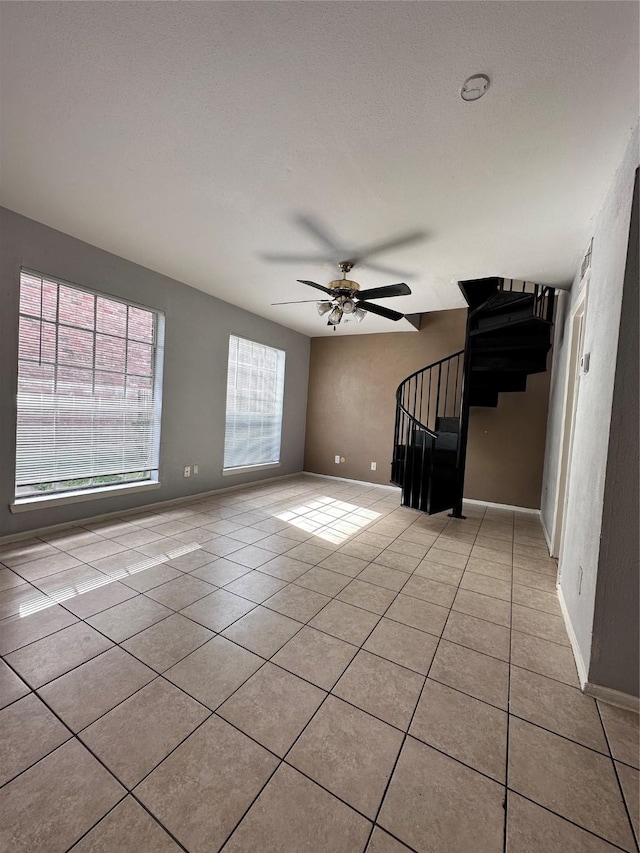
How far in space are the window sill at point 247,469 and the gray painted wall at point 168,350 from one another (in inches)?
3.4

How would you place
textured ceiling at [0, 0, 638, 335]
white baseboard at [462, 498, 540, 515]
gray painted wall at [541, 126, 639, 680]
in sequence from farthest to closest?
white baseboard at [462, 498, 540, 515], gray painted wall at [541, 126, 639, 680], textured ceiling at [0, 0, 638, 335]

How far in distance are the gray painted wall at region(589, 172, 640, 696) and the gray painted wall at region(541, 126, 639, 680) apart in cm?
4

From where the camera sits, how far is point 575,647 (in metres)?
1.83

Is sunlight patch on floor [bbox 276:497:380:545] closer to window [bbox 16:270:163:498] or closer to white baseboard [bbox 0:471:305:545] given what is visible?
white baseboard [bbox 0:471:305:545]

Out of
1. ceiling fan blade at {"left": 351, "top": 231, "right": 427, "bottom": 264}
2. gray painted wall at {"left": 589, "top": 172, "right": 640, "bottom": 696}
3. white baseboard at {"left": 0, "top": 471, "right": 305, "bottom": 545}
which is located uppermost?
ceiling fan blade at {"left": 351, "top": 231, "right": 427, "bottom": 264}

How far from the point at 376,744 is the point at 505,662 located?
87 cm

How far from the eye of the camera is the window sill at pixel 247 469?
4.92 meters

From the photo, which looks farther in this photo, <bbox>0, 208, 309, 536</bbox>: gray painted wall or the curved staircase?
the curved staircase

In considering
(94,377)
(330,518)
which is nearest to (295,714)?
(330,518)

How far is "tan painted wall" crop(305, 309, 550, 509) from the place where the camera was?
4531 mm

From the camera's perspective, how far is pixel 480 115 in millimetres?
1575

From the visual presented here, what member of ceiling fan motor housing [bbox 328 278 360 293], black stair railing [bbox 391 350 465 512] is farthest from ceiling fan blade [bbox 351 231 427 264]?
black stair railing [bbox 391 350 465 512]

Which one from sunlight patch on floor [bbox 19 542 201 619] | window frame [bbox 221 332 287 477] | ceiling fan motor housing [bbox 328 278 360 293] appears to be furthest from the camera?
window frame [bbox 221 332 287 477]

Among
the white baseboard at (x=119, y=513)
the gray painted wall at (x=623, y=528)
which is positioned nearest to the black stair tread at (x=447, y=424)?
the white baseboard at (x=119, y=513)
